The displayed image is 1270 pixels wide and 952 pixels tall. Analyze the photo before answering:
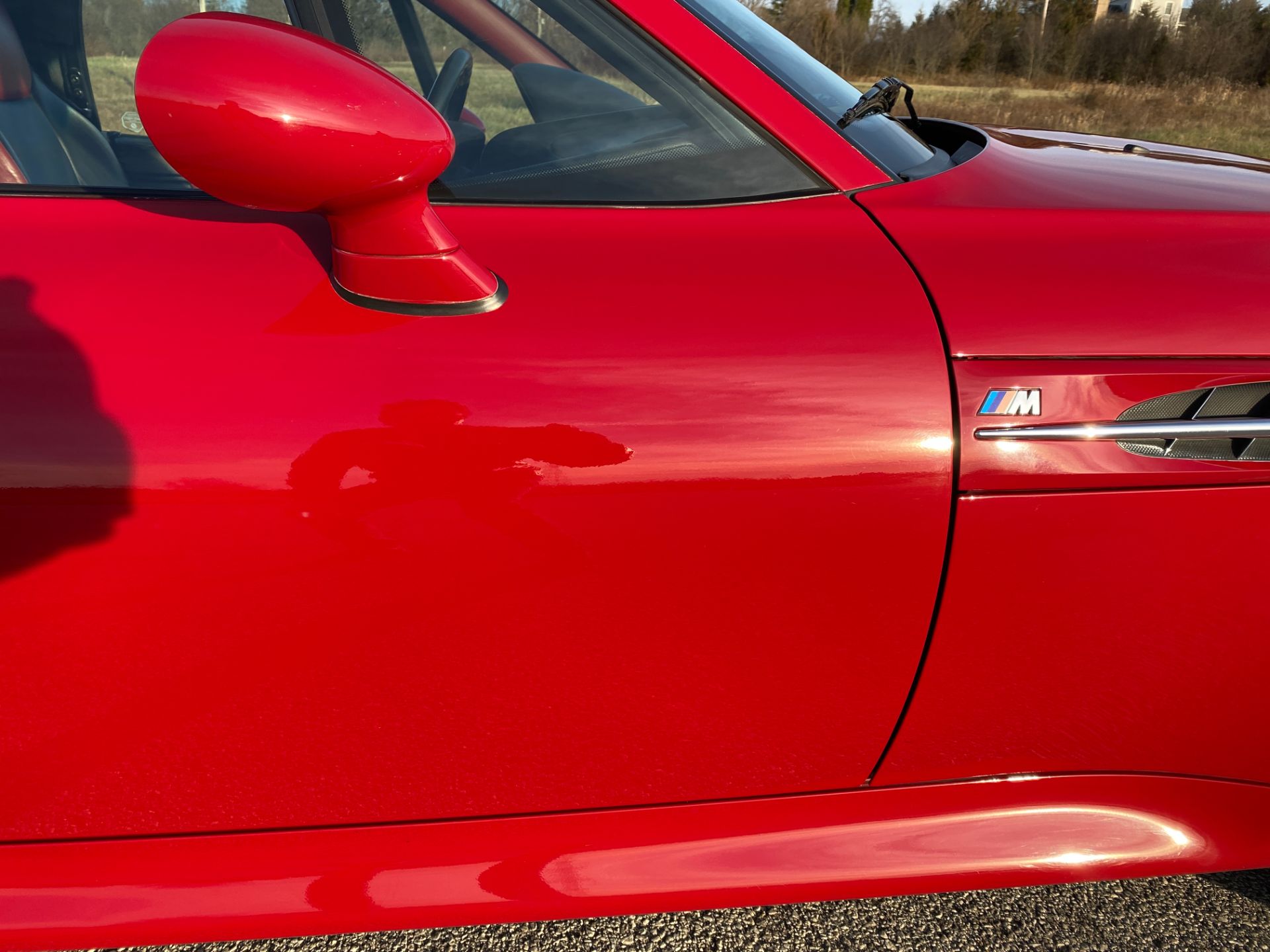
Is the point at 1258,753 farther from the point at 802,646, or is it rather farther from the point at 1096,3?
the point at 1096,3

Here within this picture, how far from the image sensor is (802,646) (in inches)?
42.3

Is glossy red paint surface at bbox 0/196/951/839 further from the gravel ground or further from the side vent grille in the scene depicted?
the gravel ground

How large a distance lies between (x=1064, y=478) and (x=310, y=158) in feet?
2.58

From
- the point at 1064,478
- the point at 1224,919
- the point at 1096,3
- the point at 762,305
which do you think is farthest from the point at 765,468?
the point at 1096,3

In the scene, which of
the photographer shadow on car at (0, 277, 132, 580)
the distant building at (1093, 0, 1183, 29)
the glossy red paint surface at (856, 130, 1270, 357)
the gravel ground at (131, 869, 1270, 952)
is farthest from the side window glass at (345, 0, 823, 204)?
the distant building at (1093, 0, 1183, 29)

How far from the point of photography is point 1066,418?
102 centimetres

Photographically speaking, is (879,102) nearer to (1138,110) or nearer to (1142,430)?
(1142,430)

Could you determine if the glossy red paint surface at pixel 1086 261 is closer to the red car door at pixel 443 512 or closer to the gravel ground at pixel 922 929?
the red car door at pixel 443 512

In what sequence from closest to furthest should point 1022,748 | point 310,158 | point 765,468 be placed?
point 310,158 → point 765,468 → point 1022,748

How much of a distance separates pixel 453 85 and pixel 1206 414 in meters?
1.08

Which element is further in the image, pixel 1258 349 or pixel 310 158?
pixel 1258 349

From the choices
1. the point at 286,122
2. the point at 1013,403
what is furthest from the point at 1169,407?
the point at 286,122

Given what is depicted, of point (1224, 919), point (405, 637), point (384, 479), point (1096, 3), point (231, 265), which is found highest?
point (1096, 3)

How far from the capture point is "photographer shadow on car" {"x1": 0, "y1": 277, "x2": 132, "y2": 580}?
934 mm
